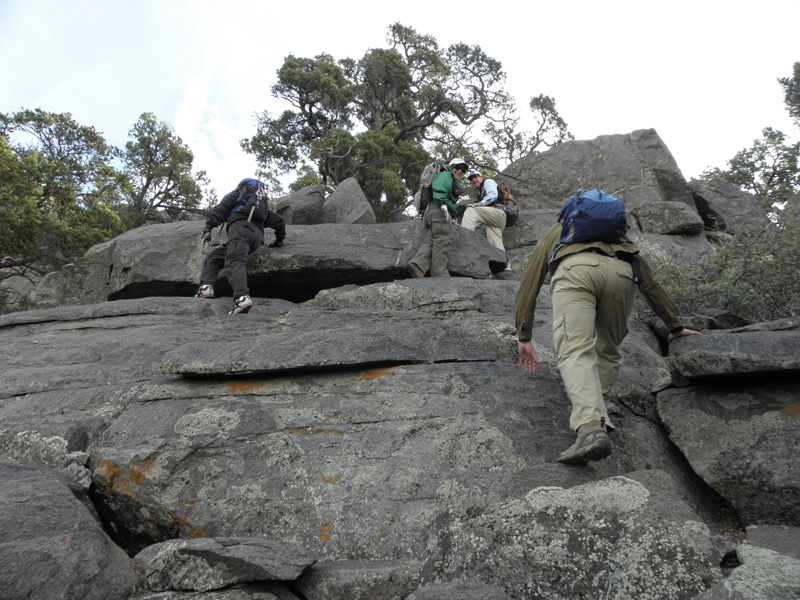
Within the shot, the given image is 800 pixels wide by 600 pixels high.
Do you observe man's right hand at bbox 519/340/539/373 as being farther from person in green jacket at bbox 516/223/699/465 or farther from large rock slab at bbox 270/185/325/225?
large rock slab at bbox 270/185/325/225

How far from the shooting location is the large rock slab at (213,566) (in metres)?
3.22

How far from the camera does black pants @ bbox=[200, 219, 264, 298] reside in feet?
28.3

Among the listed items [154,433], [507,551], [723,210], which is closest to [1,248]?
[154,433]

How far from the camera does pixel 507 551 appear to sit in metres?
3.45

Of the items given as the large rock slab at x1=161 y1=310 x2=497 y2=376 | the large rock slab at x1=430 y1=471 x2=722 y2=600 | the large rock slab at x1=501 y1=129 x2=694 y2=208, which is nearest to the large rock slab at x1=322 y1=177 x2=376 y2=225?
the large rock slab at x1=501 y1=129 x2=694 y2=208

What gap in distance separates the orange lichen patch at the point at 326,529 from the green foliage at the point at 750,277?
690 centimetres

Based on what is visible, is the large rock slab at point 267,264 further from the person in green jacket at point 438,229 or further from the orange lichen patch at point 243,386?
the orange lichen patch at point 243,386

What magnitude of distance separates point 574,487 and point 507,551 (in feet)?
2.36

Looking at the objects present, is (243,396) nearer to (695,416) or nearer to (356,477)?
(356,477)

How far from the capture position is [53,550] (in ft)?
10.4

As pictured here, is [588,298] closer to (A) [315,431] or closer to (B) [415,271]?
(A) [315,431]

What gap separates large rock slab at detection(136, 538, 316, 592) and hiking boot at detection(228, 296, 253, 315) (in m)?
4.88

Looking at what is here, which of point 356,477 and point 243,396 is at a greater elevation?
point 243,396

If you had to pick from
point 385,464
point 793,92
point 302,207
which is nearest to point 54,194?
point 302,207
